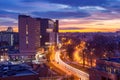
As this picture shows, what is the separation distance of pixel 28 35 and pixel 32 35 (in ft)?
6.71

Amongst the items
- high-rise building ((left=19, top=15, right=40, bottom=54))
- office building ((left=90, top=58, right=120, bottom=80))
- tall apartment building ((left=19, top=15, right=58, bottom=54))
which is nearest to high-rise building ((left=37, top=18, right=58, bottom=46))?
tall apartment building ((left=19, top=15, right=58, bottom=54))

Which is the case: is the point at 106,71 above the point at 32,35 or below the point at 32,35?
below

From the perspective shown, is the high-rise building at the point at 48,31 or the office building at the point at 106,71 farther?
the high-rise building at the point at 48,31

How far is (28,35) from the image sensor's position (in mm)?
91500

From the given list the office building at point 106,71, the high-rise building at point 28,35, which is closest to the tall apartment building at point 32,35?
the high-rise building at point 28,35

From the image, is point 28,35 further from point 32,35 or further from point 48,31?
point 48,31

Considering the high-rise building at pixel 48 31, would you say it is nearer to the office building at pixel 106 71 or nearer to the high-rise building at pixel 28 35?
the high-rise building at pixel 28 35

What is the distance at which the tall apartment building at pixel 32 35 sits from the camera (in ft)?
286

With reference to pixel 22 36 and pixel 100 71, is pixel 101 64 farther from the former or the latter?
pixel 22 36

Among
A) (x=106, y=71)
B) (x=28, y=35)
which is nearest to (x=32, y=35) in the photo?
(x=28, y=35)

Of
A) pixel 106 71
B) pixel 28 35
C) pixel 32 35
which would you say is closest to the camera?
pixel 106 71

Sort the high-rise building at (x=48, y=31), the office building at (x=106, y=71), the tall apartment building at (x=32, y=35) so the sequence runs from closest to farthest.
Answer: the office building at (x=106, y=71) < the tall apartment building at (x=32, y=35) < the high-rise building at (x=48, y=31)

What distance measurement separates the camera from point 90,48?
2318 inches

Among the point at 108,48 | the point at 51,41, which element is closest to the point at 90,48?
the point at 108,48
